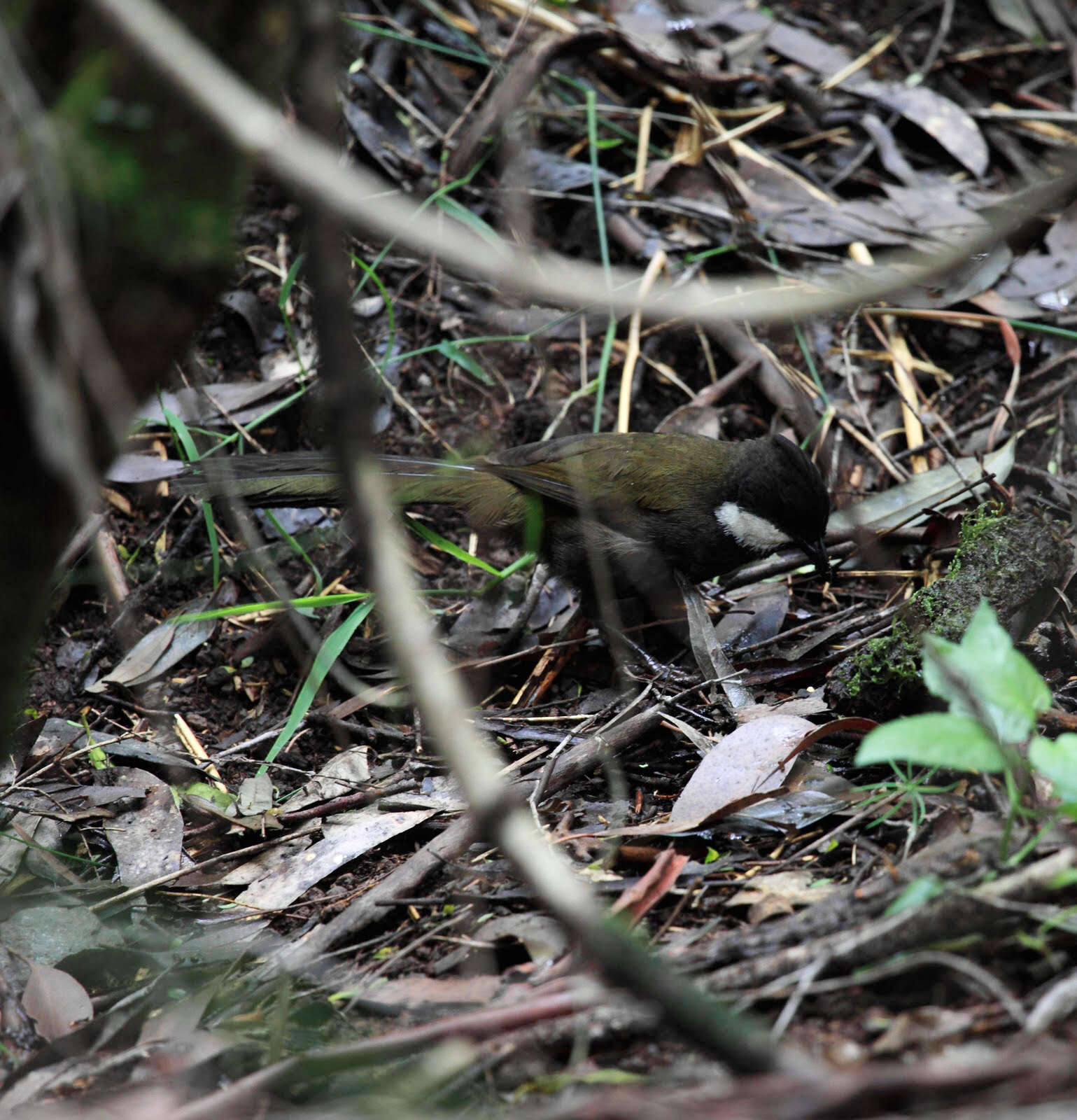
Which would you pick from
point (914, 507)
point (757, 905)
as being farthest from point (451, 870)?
point (914, 507)

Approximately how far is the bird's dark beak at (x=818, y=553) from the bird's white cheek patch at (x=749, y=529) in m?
0.07

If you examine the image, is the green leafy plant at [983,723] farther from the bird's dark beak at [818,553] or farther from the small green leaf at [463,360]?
the small green leaf at [463,360]

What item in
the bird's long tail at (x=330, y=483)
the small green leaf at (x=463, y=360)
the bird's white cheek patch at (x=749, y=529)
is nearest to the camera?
the bird's long tail at (x=330, y=483)

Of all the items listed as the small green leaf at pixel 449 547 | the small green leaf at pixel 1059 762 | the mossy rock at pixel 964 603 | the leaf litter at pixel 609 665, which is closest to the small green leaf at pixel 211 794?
the leaf litter at pixel 609 665

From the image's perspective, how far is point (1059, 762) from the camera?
6.03 ft

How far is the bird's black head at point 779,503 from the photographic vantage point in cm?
421

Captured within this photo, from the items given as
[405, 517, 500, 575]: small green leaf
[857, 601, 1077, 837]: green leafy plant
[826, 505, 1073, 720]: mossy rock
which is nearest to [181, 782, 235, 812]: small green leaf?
[405, 517, 500, 575]: small green leaf

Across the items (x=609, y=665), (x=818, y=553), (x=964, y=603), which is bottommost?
(x=609, y=665)

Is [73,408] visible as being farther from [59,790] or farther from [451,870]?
[59,790]

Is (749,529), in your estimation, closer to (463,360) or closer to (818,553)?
(818,553)

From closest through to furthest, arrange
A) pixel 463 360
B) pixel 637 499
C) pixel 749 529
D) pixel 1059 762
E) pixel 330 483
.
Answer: pixel 1059 762, pixel 330 483, pixel 749 529, pixel 637 499, pixel 463 360

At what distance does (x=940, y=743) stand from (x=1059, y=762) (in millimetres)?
185

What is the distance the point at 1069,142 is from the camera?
5801 millimetres

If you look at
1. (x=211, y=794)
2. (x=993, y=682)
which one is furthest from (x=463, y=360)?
(x=993, y=682)
